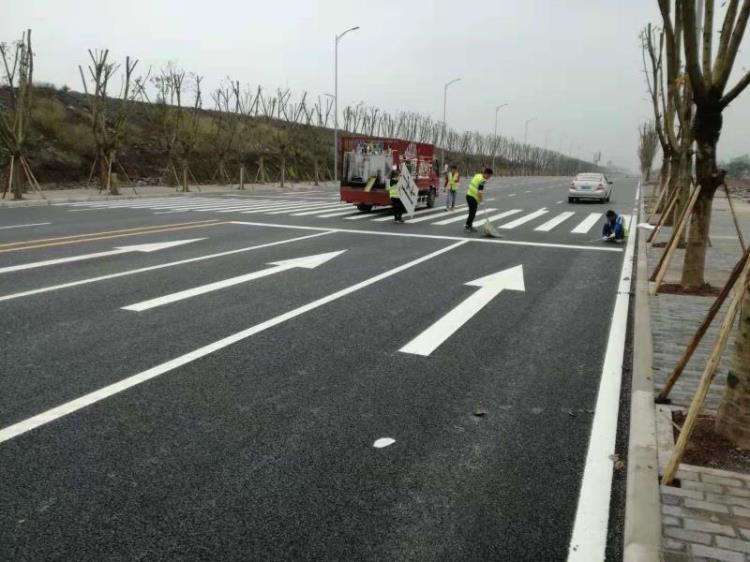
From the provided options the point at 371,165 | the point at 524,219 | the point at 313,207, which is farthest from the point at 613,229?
the point at 313,207

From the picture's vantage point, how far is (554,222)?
65.0ft

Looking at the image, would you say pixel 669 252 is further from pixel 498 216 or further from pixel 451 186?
pixel 451 186

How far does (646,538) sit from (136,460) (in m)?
2.82

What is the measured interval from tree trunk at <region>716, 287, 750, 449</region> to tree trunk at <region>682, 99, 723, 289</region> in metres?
4.89

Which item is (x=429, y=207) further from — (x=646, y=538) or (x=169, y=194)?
(x=646, y=538)

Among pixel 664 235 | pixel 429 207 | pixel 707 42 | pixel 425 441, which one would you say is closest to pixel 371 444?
pixel 425 441

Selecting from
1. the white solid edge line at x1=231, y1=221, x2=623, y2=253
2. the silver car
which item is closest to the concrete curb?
the white solid edge line at x1=231, y1=221, x2=623, y2=253

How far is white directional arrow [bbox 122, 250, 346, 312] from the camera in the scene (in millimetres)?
7415

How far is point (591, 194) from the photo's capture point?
29719 mm

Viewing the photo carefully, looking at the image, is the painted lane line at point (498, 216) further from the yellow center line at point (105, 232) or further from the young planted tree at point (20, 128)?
the young planted tree at point (20, 128)

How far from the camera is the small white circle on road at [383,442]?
12.9 ft

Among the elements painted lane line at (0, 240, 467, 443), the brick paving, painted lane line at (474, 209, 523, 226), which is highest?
the brick paving

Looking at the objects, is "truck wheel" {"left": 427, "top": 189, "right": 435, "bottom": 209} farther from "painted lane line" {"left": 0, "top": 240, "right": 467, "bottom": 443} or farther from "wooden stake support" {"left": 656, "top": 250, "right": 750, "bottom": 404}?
"wooden stake support" {"left": 656, "top": 250, "right": 750, "bottom": 404}

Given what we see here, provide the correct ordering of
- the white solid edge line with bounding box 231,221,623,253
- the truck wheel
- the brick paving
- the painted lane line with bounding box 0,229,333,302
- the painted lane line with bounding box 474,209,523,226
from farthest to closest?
the truck wheel
the painted lane line with bounding box 474,209,523,226
the white solid edge line with bounding box 231,221,623,253
the painted lane line with bounding box 0,229,333,302
the brick paving
